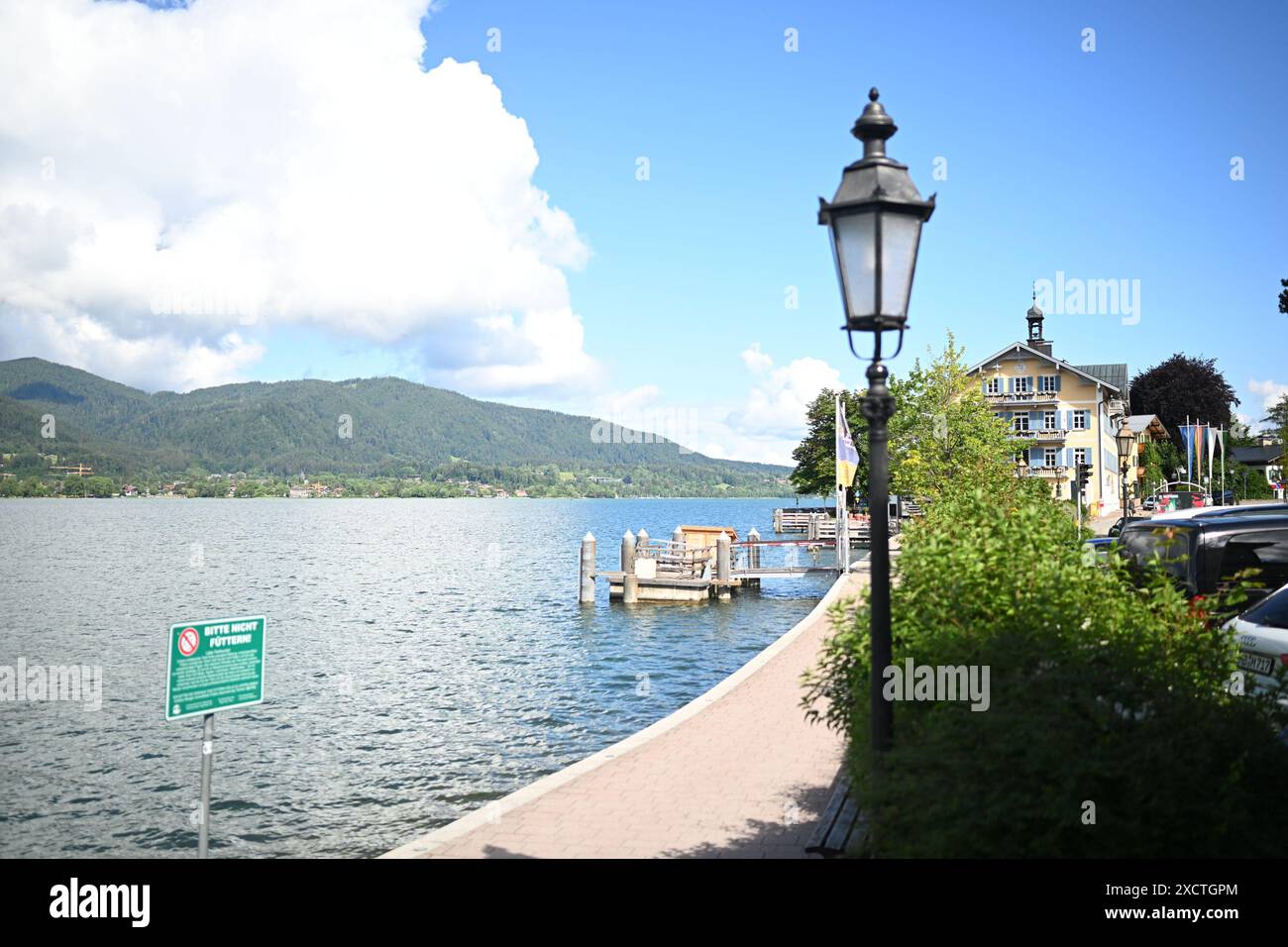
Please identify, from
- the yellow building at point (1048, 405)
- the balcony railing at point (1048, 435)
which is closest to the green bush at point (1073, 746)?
the yellow building at point (1048, 405)

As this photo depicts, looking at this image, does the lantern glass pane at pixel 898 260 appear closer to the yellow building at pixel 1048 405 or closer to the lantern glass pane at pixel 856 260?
the lantern glass pane at pixel 856 260

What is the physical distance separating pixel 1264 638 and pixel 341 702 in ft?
52.9

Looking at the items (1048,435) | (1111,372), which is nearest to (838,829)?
(1048,435)

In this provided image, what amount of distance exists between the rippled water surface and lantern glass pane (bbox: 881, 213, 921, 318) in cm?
888

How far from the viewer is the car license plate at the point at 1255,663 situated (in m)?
7.77

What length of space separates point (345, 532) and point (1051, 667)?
338 ft

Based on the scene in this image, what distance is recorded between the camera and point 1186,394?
283 ft

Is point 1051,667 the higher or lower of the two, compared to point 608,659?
higher

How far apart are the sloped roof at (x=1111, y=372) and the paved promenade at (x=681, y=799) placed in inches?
3230

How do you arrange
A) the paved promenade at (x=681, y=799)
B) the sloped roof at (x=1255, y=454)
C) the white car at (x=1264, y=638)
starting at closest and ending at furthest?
the paved promenade at (x=681, y=799), the white car at (x=1264, y=638), the sloped roof at (x=1255, y=454)
